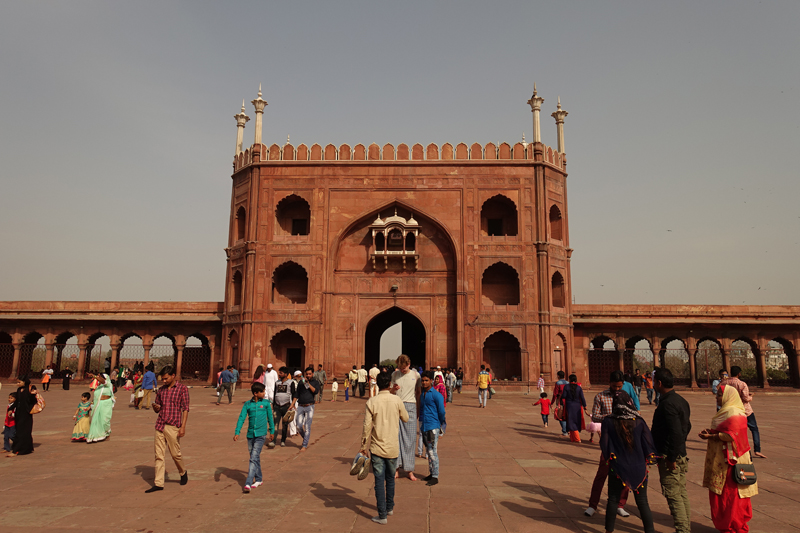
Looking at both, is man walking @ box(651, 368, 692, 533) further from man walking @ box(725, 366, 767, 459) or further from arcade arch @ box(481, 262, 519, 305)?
arcade arch @ box(481, 262, 519, 305)

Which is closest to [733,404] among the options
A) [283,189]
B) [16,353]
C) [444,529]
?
[444,529]

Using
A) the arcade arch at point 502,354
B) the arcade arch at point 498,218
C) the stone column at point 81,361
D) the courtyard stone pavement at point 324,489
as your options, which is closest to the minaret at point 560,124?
the arcade arch at point 498,218

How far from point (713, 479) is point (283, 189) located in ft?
70.3

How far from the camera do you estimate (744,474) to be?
4.50 metres

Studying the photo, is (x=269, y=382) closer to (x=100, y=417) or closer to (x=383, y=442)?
(x=100, y=417)

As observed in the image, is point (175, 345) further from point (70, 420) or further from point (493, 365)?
point (493, 365)

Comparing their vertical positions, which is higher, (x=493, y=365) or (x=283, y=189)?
(x=283, y=189)

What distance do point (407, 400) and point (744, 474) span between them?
382 centimetres

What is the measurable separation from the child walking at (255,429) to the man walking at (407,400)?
163 cm

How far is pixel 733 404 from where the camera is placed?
187 inches

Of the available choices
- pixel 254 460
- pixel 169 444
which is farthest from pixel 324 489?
pixel 169 444

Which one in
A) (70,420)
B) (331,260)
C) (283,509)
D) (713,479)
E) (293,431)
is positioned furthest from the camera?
(331,260)

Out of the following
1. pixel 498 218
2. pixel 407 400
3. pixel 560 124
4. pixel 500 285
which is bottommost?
pixel 407 400

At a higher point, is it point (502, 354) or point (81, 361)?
point (502, 354)
